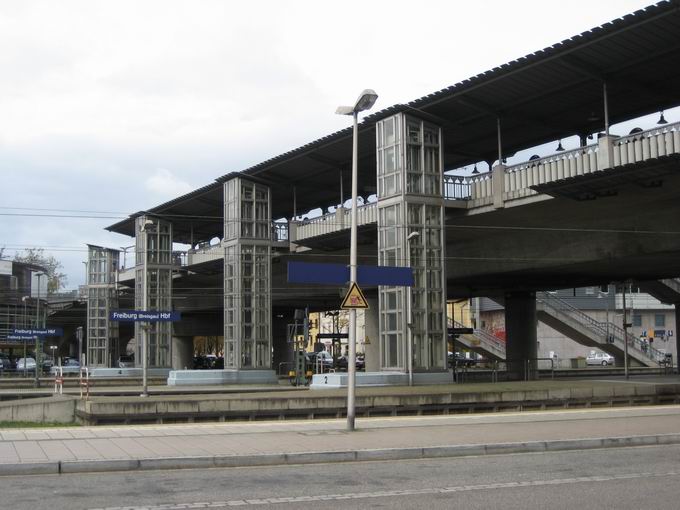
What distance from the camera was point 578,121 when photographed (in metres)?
35.8

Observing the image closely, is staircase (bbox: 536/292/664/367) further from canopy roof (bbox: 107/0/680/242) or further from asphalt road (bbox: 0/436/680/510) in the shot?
asphalt road (bbox: 0/436/680/510)

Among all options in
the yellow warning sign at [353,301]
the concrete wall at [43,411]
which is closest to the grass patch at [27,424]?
the concrete wall at [43,411]

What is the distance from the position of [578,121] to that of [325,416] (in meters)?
19.5

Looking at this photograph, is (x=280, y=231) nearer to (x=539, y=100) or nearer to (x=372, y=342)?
(x=372, y=342)

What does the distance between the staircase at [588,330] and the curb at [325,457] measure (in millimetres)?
48652

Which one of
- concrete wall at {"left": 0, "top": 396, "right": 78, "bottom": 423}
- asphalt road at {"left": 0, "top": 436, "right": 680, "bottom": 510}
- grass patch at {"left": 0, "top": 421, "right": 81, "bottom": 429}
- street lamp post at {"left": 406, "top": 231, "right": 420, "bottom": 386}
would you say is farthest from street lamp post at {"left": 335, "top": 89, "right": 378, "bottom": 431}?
street lamp post at {"left": 406, "top": 231, "right": 420, "bottom": 386}

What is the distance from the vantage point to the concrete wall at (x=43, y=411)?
22.5 metres

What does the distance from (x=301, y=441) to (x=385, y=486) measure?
16.1 feet

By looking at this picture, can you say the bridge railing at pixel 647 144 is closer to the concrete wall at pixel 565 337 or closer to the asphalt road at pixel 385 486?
the asphalt road at pixel 385 486

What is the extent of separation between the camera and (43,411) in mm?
22656

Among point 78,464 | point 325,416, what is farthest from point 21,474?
point 325,416

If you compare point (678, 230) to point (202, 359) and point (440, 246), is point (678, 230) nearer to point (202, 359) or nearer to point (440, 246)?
point (440, 246)

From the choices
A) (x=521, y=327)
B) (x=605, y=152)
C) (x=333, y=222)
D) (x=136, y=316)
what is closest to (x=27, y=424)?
(x=136, y=316)

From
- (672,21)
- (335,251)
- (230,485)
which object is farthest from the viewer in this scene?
(335,251)
